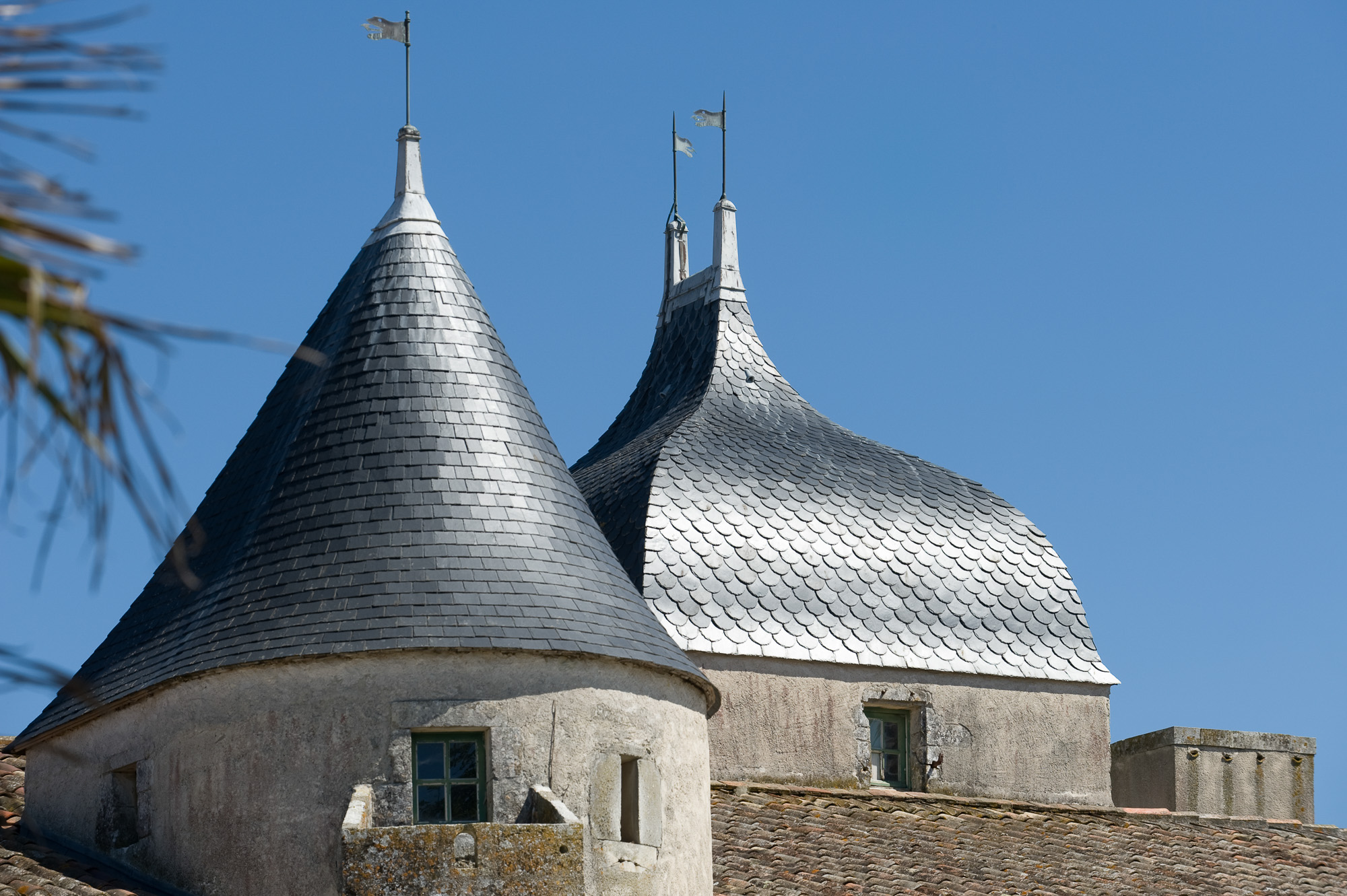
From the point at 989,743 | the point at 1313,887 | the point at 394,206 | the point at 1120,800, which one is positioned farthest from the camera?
the point at 1120,800

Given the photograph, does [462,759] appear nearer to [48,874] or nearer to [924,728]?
[48,874]

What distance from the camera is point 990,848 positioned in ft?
56.1

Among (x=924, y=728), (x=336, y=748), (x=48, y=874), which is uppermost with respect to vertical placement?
(x=336, y=748)

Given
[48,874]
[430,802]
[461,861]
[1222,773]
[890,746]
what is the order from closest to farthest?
1. [461,861]
2. [430,802]
3. [48,874]
4. [890,746]
5. [1222,773]

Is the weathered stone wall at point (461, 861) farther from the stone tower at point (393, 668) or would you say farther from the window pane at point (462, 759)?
the window pane at point (462, 759)

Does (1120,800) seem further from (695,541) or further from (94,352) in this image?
(94,352)

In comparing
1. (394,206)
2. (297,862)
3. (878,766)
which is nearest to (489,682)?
(297,862)

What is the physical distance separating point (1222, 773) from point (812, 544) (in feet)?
18.4

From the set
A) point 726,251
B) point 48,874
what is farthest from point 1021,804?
point 48,874

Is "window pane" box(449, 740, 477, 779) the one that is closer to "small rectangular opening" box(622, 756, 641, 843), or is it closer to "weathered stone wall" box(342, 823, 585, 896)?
"weathered stone wall" box(342, 823, 585, 896)

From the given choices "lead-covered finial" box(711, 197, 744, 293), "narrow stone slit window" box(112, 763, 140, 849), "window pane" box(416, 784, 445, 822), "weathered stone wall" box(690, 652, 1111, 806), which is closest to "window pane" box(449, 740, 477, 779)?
"window pane" box(416, 784, 445, 822)

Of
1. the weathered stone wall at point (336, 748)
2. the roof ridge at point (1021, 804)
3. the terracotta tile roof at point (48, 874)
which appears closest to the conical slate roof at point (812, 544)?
the roof ridge at point (1021, 804)

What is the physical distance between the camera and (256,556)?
490 inches

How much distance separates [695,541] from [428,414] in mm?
5375
